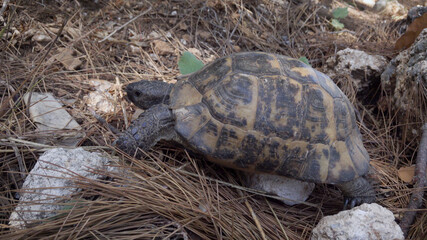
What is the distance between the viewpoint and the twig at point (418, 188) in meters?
1.91

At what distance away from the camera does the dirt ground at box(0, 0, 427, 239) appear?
1.65m

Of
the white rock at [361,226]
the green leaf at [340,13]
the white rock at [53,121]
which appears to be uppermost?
the green leaf at [340,13]

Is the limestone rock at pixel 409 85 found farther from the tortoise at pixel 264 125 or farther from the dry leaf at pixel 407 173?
the tortoise at pixel 264 125

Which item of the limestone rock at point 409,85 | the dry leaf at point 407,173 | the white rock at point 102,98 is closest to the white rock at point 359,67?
the limestone rock at point 409,85

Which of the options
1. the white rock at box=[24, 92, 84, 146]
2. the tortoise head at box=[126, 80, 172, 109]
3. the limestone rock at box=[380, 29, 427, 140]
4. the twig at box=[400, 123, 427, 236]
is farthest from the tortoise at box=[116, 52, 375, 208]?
the limestone rock at box=[380, 29, 427, 140]

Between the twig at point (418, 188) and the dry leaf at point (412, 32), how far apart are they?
1398mm

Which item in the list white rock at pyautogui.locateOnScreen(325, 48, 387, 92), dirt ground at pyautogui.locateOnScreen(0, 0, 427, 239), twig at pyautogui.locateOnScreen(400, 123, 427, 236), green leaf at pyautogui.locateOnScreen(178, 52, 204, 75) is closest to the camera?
dirt ground at pyautogui.locateOnScreen(0, 0, 427, 239)

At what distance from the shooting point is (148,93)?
228 cm

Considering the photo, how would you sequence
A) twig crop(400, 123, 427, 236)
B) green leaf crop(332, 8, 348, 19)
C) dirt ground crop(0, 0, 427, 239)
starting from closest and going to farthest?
dirt ground crop(0, 0, 427, 239)
twig crop(400, 123, 427, 236)
green leaf crop(332, 8, 348, 19)

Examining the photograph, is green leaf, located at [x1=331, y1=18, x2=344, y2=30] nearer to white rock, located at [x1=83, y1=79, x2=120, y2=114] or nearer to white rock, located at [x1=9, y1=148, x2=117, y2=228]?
white rock, located at [x1=83, y1=79, x2=120, y2=114]

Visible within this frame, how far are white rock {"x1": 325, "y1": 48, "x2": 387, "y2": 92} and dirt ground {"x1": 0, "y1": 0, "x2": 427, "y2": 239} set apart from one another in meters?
0.14

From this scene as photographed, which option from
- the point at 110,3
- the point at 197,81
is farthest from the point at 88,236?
the point at 110,3

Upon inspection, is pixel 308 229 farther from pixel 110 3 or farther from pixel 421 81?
pixel 110 3

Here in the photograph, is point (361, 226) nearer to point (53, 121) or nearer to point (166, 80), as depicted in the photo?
point (166, 80)
